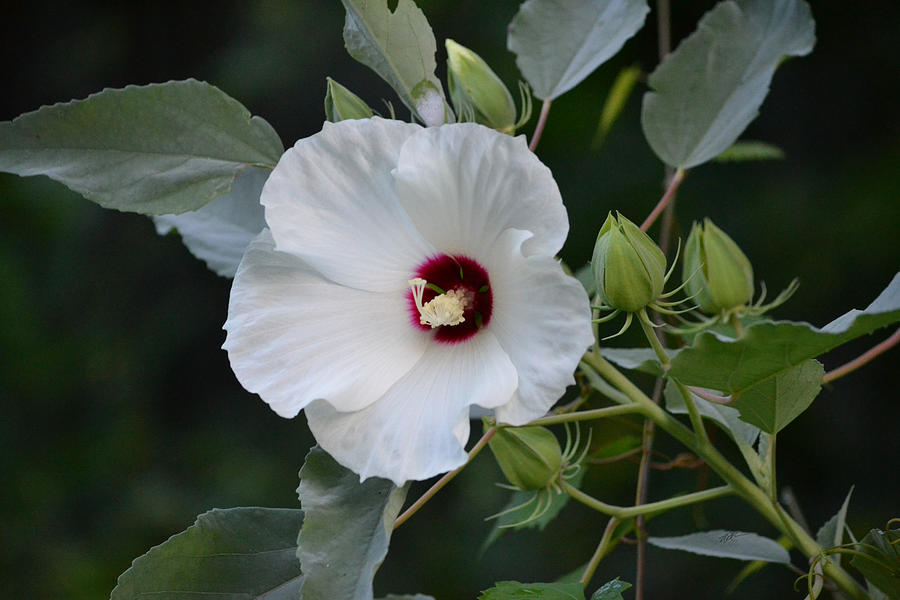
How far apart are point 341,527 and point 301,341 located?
0.11m

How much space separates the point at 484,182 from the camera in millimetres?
548

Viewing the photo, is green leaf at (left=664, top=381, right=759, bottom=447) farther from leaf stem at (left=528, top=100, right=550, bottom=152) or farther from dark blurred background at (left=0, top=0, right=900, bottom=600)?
dark blurred background at (left=0, top=0, right=900, bottom=600)

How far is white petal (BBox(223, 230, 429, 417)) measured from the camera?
1.84 feet

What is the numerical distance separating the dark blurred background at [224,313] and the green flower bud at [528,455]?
0.81 meters

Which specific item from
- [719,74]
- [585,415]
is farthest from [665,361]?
[719,74]

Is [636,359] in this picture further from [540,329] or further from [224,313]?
[224,313]

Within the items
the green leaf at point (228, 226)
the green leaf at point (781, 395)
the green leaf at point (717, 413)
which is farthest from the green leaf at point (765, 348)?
the green leaf at point (228, 226)

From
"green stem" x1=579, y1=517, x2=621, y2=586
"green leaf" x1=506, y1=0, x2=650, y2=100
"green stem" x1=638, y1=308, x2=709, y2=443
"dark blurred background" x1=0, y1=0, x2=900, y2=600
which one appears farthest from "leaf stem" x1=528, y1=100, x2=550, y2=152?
"dark blurred background" x1=0, y1=0, x2=900, y2=600

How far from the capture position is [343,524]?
1.84ft

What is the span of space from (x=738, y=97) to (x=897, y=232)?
2.83 ft

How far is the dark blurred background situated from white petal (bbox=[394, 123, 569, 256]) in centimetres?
95

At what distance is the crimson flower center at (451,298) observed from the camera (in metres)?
0.60

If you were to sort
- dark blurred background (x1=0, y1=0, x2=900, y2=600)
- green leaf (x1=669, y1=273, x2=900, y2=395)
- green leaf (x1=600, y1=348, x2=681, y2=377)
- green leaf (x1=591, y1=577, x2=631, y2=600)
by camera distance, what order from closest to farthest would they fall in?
1. green leaf (x1=669, y1=273, x2=900, y2=395)
2. green leaf (x1=591, y1=577, x2=631, y2=600)
3. green leaf (x1=600, y1=348, x2=681, y2=377)
4. dark blurred background (x1=0, y1=0, x2=900, y2=600)

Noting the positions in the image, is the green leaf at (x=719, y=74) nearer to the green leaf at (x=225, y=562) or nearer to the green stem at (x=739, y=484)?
the green stem at (x=739, y=484)
